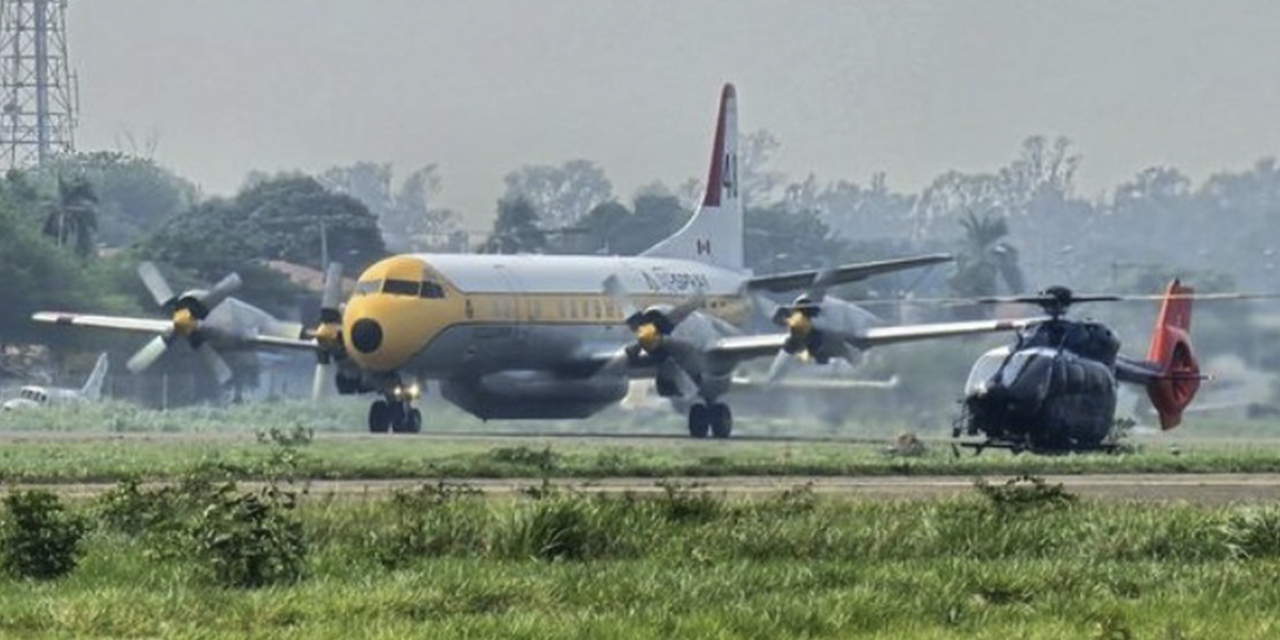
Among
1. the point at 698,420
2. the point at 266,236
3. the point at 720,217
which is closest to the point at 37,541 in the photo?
the point at 698,420

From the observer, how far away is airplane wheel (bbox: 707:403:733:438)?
67.9 meters

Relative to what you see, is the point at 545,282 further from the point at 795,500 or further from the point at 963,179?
the point at 963,179

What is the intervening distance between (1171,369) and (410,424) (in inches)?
779

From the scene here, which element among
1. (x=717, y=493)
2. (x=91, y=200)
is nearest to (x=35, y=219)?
(x=91, y=200)

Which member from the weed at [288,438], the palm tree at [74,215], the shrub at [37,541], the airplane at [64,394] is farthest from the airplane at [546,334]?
the shrub at [37,541]

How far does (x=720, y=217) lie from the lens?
7881cm

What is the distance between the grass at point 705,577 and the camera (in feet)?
62.0

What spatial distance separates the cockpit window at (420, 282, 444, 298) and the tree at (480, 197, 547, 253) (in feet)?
103

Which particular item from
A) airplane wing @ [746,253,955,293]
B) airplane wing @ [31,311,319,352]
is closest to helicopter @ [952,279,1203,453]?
airplane wing @ [746,253,955,293]

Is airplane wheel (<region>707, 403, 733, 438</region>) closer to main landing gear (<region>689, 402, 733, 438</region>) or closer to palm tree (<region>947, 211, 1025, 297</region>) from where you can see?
main landing gear (<region>689, 402, 733, 438</region>)

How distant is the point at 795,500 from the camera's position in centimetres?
2981

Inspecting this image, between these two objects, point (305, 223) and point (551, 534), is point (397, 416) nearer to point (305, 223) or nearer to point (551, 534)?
point (305, 223)

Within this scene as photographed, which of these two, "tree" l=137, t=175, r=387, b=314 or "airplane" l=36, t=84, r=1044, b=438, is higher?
"tree" l=137, t=175, r=387, b=314

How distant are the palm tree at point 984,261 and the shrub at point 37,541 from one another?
7589 cm
